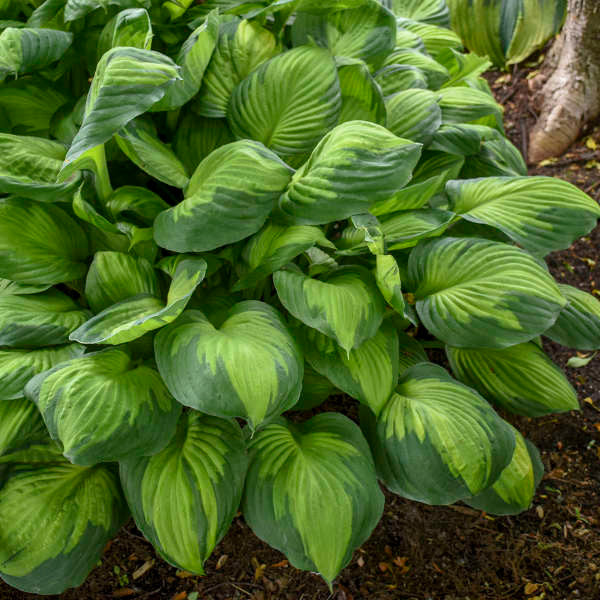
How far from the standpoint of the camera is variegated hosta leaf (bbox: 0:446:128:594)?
3.61 feet

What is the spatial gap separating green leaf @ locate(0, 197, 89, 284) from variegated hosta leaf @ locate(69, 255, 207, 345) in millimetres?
186

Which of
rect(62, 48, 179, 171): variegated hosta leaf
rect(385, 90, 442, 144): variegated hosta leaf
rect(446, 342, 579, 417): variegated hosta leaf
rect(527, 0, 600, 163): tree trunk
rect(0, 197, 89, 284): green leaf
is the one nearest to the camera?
rect(62, 48, 179, 171): variegated hosta leaf

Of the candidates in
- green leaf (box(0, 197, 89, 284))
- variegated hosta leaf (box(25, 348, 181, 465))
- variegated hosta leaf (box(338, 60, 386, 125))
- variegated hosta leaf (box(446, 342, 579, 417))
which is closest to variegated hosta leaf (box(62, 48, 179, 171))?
green leaf (box(0, 197, 89, 284))

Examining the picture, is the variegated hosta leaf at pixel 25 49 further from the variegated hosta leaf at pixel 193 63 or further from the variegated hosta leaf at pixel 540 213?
the variegated hosta leaf at pixel 540 213

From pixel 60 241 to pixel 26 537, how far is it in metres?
0.57

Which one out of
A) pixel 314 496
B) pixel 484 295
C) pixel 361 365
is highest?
pixel 484 295

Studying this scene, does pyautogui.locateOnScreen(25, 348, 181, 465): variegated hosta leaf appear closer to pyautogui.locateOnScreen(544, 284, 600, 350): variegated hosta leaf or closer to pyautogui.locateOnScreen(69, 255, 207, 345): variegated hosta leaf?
pyautogui.locateOnScreen(69, 255, 207, 345): variegated hosta leaf

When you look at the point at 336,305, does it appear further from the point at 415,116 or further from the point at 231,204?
the point at 415,116

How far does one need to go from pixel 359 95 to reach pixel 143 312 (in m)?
0.71

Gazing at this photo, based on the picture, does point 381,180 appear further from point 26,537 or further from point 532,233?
point 26,537

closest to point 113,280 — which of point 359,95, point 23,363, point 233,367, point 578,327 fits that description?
point 23,363

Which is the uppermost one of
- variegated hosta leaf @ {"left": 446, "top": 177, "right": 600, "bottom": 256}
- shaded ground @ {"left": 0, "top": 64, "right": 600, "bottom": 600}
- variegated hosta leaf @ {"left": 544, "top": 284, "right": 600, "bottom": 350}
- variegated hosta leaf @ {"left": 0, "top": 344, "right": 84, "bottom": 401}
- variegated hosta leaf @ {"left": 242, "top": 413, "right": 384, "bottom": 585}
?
variegated hosta leaf @ {"left": 446, "top": 177, "right": 600, "bottom": 256}

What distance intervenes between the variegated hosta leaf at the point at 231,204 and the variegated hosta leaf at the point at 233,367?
16 centimetres

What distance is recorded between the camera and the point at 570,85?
7.38 feet
